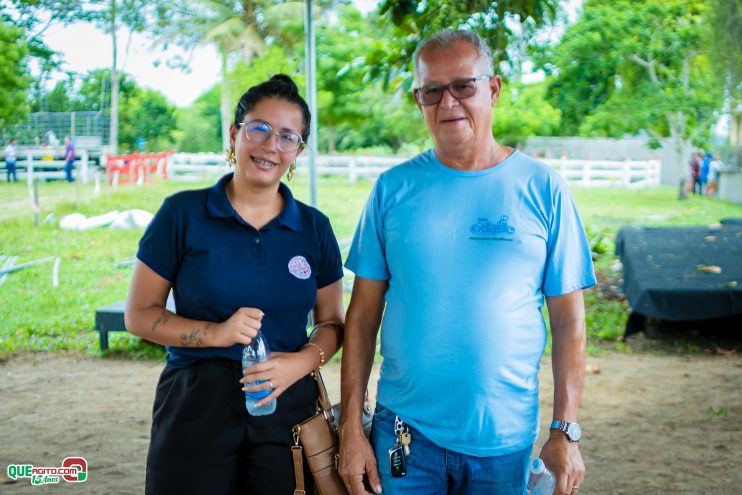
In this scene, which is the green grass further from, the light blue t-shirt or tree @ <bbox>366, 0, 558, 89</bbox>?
the light blue t-shirt

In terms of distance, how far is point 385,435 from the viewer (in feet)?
6.79

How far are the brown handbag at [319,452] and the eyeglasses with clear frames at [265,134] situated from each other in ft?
2.46

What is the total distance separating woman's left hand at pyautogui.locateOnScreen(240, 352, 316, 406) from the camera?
2037 millimetres

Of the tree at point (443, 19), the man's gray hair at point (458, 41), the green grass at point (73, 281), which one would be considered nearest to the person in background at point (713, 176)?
the green grass at point (73, 281)

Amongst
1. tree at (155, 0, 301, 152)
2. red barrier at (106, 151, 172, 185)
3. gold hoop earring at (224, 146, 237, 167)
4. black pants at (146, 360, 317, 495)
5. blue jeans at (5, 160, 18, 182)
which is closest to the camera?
black pants at (146, 360, 317, 495)

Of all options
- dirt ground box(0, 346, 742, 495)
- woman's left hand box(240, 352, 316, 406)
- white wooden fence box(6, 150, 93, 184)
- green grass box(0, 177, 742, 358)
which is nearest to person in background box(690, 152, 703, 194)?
green grass box(0, 177, 742, 358)

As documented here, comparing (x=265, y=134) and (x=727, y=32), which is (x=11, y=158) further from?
(x=727, y=32)

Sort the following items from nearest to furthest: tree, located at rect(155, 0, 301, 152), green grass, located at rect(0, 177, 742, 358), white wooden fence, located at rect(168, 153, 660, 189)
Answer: green grass, located at rect(0, 177, 742, 358) < tree, located at rect(155, 0, 301, 152) < white wooden fence, located at rect(168, 153, 660, 189)

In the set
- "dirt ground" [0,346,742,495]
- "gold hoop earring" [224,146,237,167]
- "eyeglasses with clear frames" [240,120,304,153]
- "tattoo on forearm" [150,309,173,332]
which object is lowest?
"dirt ground" [0,346,742,495]

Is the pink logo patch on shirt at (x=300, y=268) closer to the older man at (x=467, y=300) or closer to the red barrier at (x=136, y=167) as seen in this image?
the older man at (x=467, y=300)

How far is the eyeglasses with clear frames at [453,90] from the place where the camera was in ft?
6.70

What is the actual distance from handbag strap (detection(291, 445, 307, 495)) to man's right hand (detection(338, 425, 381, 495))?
0.35 ft

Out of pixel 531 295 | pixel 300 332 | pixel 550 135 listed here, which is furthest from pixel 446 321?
pixel 550 135

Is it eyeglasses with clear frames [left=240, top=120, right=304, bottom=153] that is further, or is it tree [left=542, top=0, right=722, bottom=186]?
tree [left=542, top=0, right=722, bottom=186]
